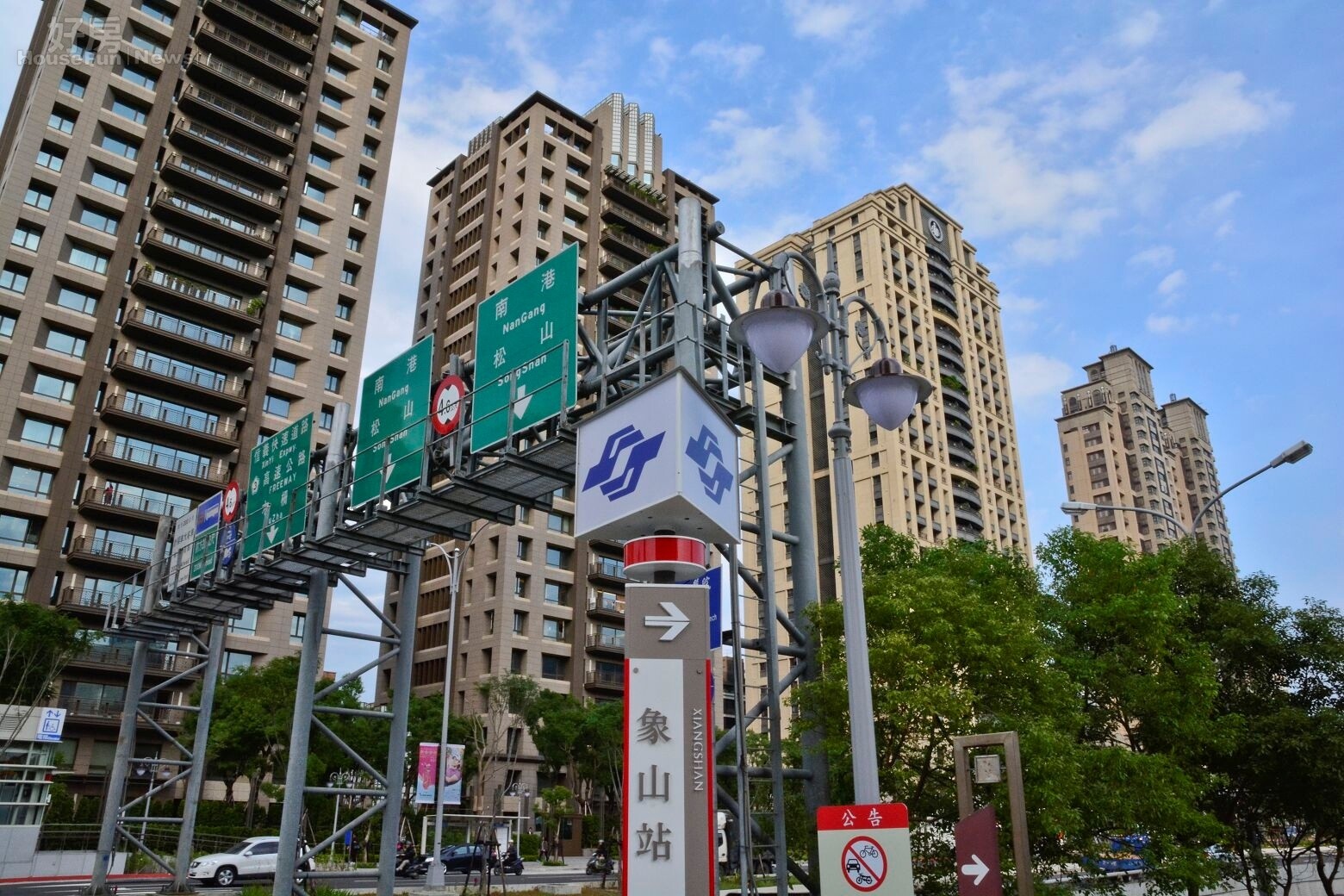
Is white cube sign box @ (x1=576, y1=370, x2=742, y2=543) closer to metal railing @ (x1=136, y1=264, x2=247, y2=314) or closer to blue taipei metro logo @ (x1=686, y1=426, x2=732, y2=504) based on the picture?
blue taipei metro logo @ (x1=686, y1=426, x2=732, y2=504)

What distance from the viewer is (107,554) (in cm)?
5144

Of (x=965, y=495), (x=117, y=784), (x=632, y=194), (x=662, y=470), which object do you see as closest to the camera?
(x=662, y=470)

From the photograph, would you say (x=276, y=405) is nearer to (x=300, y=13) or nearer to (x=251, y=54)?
(x=251, y=54)

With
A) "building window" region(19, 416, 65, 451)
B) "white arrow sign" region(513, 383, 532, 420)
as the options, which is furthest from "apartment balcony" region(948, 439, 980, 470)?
"white arrow sign" region(513, 383, 532, 420)

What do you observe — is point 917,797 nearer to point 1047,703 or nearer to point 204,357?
point 1047,703

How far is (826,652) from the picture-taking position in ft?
56.3

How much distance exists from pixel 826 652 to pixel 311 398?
5253 centimetres

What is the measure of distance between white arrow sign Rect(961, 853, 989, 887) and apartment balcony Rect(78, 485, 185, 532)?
2024 inches

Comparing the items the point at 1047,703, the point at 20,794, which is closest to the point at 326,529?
the point at 1047,703

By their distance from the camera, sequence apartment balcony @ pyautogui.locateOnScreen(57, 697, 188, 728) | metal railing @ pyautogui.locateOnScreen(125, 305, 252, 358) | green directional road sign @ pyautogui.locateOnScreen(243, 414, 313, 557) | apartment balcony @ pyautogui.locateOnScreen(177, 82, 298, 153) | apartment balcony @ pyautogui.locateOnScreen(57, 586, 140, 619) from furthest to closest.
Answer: apartment balcony @ pyautogui.locateOnScreen(177, 82, 298, 153) < metal railing @ pyautogui.locateOnScreen(125, 305, 252, 358) < apartment balcony @ pyautogui.locateOnScreen(57, 586, 140, 619) < apartment balcony @ pyautogui.locateOnScreen(57, 697, 188, 728) < green directional road sign @ pyautogui.locateOnScreen(243, 414, 313, 557)

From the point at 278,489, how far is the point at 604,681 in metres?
49.7

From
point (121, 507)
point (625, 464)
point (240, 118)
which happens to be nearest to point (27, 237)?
point (240, 118)

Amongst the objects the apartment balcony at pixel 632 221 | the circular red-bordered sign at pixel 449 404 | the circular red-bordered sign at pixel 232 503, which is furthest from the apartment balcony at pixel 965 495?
the circular red-bordered sign at pixel 449 404

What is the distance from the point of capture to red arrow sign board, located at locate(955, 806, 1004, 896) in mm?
8438
